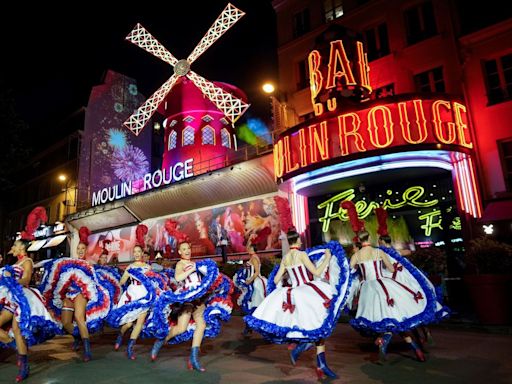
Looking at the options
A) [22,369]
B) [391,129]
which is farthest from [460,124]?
[22,369]

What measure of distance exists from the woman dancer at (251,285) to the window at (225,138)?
58.8 ft

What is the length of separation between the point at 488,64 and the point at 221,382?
44.2ft

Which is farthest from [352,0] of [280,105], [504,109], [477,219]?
[477,219]

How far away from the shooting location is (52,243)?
31406mm

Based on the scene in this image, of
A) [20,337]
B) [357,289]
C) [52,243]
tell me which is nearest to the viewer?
[20,337]

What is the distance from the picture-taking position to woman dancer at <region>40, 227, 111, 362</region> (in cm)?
660

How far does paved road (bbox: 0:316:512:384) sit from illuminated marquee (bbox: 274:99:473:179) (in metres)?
6.02

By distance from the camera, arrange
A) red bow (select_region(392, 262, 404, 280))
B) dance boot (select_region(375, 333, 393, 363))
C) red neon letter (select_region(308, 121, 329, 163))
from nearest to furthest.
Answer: dance boot (select_region(375, 333, 393, 363)), red bow (select_region(392, 262, 404, 280)), red neon letter (select_region(308, 121, 329, 163))

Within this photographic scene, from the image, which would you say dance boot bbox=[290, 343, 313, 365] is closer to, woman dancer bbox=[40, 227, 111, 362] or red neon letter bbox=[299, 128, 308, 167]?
woman dancer bbox=[40, 227, 111, 362]

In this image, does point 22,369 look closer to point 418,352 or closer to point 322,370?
point 322,370

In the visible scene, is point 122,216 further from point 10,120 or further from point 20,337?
point 20,337

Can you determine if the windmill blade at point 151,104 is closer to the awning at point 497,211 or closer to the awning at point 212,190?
the awning at point 212,190

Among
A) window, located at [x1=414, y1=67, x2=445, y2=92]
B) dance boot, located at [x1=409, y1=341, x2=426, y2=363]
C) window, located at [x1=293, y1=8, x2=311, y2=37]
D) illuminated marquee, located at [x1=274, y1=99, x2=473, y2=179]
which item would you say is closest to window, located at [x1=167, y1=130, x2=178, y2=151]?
window, located at [x1=293, y1=8, x2=311, y2=37]

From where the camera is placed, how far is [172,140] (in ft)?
86.9
